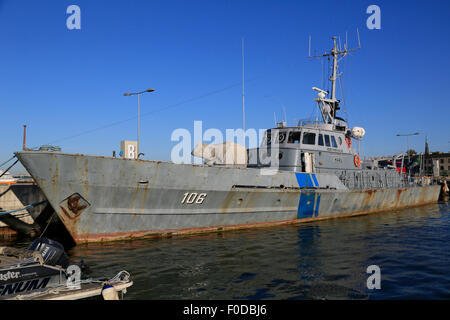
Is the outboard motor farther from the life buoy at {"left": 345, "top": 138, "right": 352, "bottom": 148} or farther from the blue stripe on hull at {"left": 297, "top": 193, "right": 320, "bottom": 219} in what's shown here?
the life buoy at {"left": 345, "top": 138, "right": 352, "bottom": 148}

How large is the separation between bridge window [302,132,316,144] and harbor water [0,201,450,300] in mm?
5435

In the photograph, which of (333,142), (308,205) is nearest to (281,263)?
(308,205)

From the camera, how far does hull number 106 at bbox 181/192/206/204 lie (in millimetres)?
13319

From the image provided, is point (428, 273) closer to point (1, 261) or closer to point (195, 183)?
point (195, 183)

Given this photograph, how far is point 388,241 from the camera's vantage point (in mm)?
12594

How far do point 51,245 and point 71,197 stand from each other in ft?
13.1

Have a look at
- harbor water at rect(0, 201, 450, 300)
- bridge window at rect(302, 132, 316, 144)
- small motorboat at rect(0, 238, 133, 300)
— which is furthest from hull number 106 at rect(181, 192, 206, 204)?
bridge window at rect(302, 132, 316, 144)

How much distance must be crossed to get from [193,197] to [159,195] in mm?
1466

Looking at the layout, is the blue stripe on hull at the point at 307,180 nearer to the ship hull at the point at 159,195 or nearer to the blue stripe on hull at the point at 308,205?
the ship hull at the point at 159,195

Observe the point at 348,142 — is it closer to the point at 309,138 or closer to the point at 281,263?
the point at 309,138

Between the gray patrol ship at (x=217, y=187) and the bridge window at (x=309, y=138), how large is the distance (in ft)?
0.19

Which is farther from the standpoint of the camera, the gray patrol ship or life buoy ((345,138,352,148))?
life buoy ((345,138,352,148))
